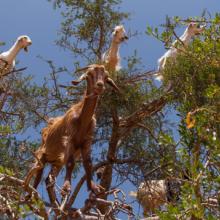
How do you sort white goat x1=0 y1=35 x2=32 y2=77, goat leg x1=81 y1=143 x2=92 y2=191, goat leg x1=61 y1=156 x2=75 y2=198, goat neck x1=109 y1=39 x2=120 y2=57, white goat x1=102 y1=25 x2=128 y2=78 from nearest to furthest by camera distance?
goat leg x1=61 y1=156 x2=75 y2=198, goat leg x1=81 y1=143 x2=92 y2=191, white goat x1=102 y1=25 x2=128 y2=78, goat neck x1=109 y1=39 x2=120 y2=57, white goat x1=0 y1=35 x2=32 y2=77

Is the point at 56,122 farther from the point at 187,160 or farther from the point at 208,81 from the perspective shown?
the point at 187,160

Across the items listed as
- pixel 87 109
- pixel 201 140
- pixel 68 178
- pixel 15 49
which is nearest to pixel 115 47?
pixel 15 49

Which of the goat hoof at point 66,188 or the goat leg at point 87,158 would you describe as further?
the goat leg at point 87,158

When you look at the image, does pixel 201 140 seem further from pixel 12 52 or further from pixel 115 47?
pixel 12 52

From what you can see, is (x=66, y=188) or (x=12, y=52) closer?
(x=66, y=188)

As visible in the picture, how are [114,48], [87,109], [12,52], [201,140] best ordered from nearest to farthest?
[201,140]
[87,109]
[114,48]
[12,52]

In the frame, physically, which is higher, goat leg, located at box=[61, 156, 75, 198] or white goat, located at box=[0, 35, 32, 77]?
white goat, located at box=[0, 35, 32, 77]

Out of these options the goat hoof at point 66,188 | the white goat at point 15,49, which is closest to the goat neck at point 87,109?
the goat hoof at point 66,188

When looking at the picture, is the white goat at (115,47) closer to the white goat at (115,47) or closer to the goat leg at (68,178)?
the white goat at (115,47)

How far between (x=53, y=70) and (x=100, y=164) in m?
1.74

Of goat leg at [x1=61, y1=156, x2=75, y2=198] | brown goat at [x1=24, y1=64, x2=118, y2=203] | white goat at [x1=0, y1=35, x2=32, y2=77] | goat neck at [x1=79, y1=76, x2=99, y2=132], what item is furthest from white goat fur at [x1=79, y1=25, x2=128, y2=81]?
goat leg at [x1=61, y1=156, x2=75, y2=198]

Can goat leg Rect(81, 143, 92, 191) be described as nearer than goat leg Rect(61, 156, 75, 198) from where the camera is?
No

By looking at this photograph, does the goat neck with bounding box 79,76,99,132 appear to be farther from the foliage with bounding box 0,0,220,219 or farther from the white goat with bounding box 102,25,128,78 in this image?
the white goat with bounding box 102,25,128,78

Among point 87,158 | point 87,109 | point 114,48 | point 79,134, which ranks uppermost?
point 114,48
